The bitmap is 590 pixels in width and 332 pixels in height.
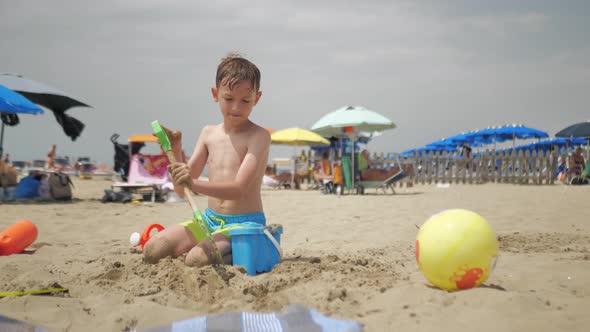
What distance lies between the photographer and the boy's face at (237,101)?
3.07 meters

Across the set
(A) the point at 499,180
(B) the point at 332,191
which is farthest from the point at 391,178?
(A) the point at 499,180

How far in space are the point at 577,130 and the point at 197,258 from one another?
18762mm

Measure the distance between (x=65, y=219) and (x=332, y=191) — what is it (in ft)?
25.6

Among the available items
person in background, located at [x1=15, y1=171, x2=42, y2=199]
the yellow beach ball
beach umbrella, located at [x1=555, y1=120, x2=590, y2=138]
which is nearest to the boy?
the yellow beach ball

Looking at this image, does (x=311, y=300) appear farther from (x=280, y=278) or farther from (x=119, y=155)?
(x=119, y=155)

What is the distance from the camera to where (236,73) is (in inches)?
119

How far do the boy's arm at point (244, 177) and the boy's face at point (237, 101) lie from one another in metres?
0.17

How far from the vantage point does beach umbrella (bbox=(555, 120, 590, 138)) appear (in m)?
17.4

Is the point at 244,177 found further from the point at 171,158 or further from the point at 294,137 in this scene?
the point at 294,137

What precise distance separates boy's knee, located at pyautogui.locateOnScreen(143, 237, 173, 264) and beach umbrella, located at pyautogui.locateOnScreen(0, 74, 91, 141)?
27.1 feet

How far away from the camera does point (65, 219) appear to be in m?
6.34

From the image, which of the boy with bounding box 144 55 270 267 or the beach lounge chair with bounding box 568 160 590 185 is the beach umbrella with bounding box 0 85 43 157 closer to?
the boy with bounding box 144 55 270 267

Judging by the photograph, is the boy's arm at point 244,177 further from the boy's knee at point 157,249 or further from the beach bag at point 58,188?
the beach bag at point 58,188

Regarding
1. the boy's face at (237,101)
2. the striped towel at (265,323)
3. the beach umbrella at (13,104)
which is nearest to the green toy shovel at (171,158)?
the boy's face at (237,101)
